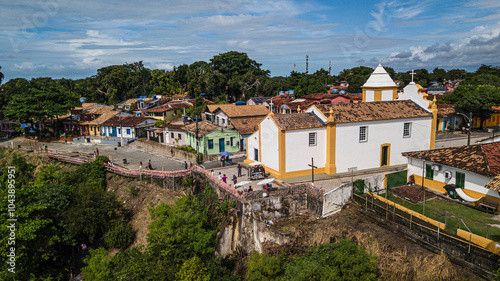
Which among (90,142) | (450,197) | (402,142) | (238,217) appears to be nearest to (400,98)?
(402,142)

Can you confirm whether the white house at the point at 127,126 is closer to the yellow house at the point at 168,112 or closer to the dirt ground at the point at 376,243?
the yellow house at the point at 168,112

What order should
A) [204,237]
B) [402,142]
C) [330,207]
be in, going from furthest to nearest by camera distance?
1. [402,142]
2. [330,207]
3. [204,237]

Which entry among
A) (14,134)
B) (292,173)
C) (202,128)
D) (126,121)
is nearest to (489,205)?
(292,173)

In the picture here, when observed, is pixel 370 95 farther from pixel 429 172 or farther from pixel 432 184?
pixel 432 184

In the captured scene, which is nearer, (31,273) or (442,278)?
(442,278)

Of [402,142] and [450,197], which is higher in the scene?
[402,142]

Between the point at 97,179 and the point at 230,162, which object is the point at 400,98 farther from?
the point at 97,179
